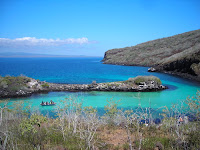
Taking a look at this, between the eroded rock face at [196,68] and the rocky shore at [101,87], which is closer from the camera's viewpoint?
the rocky shore at [101,87]

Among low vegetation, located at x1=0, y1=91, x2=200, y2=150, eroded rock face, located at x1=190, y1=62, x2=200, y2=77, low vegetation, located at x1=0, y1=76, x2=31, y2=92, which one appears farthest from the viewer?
eroded rock face, located at x1=190, y1=62, x2=200, y2=77

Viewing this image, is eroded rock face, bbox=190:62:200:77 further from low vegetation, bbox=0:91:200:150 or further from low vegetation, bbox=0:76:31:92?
low vegetation, bbox=0:76:31:92

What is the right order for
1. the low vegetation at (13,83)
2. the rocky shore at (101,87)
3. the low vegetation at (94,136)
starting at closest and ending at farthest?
the low vegetation at (94,136)
the low vegetation at (13,83)
the rocky shore at (101,87)

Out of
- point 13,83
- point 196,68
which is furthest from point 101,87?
point 196,68

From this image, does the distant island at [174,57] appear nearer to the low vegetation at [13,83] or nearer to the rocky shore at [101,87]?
the rocky shore at [101,87]

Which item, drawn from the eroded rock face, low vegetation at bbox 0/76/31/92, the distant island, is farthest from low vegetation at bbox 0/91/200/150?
the eroded rock face

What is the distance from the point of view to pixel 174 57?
63875 millimetres

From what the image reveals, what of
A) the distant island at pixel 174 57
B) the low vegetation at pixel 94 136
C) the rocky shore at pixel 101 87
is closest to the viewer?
the low vegetation at pixel 94 136

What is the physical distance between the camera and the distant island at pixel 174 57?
4669cm

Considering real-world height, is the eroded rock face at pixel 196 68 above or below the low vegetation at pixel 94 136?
above

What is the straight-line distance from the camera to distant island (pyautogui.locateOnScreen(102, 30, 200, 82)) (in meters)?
46.7

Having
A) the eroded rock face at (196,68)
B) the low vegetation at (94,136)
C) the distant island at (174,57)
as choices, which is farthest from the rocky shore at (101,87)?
the low vegetation at (94,136)

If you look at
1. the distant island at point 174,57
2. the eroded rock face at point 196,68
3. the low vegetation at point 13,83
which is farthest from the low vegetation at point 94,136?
the eroded rock face at point 196,68

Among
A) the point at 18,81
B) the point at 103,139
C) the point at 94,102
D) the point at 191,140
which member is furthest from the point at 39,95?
the point at 191,140
